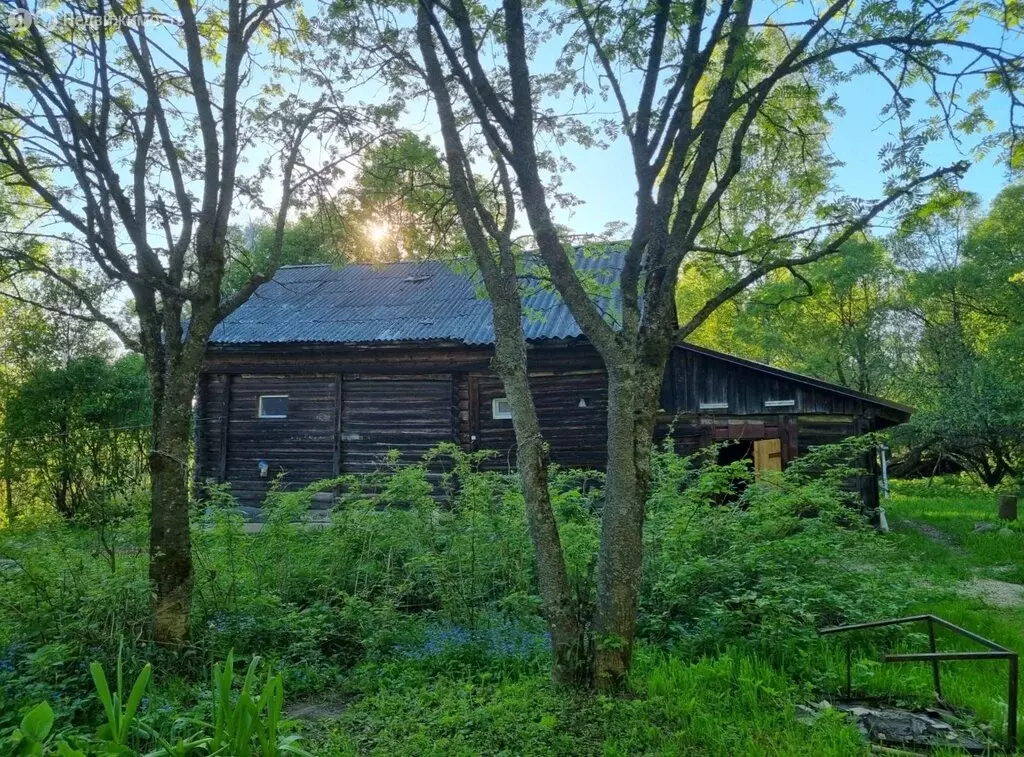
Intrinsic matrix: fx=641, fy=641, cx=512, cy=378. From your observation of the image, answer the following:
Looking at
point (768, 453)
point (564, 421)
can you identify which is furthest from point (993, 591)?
point (564, 421)

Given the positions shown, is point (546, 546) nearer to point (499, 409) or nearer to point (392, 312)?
point (499, 409)

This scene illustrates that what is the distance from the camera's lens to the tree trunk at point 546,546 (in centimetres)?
378

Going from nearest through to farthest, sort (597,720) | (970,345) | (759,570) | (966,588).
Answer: (597,720) < (759,570) < (966,588) < (970,345)

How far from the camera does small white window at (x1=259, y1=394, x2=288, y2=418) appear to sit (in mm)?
14156

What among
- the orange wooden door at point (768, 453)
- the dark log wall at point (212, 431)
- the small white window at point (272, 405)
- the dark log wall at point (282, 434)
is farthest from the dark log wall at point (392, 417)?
the orange wooden door at point (768, 453)

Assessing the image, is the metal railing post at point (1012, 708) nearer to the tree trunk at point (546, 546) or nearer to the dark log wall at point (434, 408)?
the tree trunk at point (546, 546)

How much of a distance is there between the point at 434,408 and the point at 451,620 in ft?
26.8

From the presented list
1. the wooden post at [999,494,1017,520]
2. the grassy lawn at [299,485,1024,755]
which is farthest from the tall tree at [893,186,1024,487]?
the grassy lawn at [299,485,1024,755]

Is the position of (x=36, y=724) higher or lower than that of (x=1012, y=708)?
higher

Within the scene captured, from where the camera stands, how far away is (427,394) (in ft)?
43.8

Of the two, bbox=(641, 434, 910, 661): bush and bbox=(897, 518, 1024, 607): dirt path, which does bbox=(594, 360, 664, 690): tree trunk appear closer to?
bbox=(641, 434, 910, 661): bush

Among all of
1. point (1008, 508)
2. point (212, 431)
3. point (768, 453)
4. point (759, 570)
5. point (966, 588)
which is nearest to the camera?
point (759, 570)

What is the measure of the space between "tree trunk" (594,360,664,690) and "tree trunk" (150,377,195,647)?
298 centimetres

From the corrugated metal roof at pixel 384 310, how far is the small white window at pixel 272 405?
1378mm
